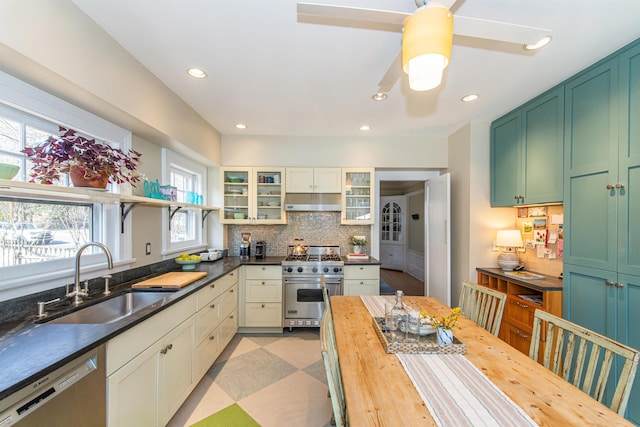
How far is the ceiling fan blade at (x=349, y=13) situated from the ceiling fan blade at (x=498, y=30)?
25 centimetres

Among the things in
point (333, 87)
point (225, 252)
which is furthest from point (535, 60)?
point (225, 252)

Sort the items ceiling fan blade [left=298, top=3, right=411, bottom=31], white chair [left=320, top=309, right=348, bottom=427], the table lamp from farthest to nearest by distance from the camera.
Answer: the table lamp
ceiling fan blade [left=298, top=3, right=411, bottom=31]
white chair [left=320, top=309, right=348, bottom=427]

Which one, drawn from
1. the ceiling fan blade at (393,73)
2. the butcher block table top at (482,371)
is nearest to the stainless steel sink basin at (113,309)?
the butcher block table top at (482,371)

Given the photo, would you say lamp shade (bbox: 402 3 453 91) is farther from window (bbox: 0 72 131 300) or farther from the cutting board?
the cutting board

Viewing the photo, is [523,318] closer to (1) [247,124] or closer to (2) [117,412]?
(2) [117,412]

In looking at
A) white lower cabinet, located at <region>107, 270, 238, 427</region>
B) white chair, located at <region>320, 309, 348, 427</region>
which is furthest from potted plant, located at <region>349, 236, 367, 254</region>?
white chair, located at <region>320, 309, 348, 427</region>

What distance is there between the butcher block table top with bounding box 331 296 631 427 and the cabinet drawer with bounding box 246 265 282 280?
1896mm

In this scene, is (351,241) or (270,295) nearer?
(270,295)

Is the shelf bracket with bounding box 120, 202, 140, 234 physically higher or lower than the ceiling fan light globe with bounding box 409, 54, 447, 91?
lower

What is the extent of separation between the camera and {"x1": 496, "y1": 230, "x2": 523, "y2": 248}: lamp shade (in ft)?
9.32

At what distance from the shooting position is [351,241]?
12.7 ft

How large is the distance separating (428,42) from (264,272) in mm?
2937

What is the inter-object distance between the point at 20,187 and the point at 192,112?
193cm

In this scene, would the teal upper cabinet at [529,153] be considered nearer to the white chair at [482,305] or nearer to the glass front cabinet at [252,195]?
the white chair at [482,305]
